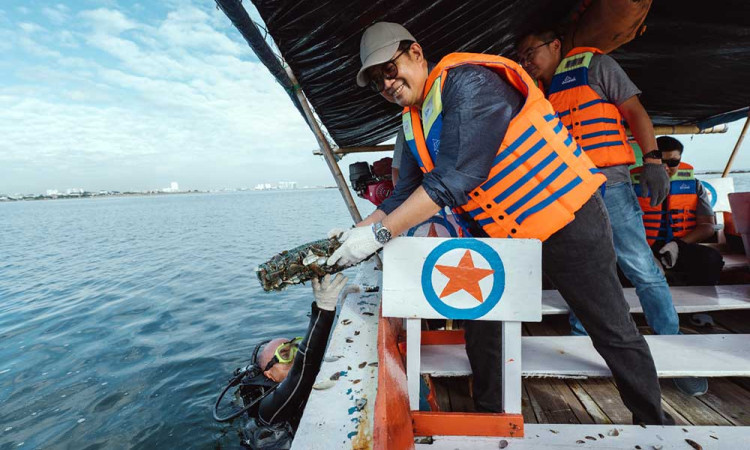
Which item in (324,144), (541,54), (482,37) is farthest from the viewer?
(324,144)

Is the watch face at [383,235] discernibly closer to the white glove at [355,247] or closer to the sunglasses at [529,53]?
the white glove at [355,247]

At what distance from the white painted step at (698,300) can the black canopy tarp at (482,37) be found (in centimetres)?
235

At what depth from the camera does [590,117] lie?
96.6 inches

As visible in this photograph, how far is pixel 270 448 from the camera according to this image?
286 cm

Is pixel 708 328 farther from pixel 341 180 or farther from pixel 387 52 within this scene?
pixel 341 180

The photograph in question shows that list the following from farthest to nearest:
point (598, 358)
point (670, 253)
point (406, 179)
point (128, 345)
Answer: point (128, 345) → point (670, 253) → point (406, 179) → point (598, 358)

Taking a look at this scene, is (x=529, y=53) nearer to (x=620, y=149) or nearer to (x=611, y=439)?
(x=620, y=149)

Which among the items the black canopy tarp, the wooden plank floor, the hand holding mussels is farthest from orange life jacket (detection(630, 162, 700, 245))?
the hand holding mussels

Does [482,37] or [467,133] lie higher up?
[482,37]

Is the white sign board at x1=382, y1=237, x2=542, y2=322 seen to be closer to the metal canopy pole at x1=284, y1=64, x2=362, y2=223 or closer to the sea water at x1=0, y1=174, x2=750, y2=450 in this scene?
the metal canopy pole at x1=284, y1=64, x2=362, y2=223

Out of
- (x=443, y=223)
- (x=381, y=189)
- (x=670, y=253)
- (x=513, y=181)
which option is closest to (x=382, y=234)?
(x=513, y=181)

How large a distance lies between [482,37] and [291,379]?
11.8 feet

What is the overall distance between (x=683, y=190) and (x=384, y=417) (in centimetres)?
482

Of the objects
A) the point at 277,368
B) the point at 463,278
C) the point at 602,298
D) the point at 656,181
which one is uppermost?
the point at 656,181
